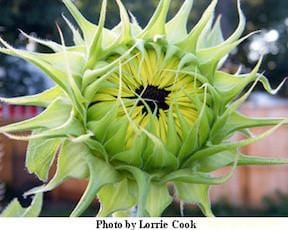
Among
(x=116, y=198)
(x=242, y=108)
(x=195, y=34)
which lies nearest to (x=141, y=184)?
(x=116, y=198)

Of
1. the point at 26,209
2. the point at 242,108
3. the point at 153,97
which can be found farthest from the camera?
the point at 242,108

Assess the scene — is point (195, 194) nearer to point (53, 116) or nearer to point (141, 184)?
point (141, 184)

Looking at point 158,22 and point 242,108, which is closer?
point 158,22

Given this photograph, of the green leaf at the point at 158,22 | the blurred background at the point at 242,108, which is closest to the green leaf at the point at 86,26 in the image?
the green leaf at the point at 158,22

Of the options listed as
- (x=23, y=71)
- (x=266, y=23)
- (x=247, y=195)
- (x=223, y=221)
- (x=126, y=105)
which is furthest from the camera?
(x=266, y=23)

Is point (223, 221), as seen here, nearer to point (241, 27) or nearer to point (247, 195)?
point (241, 27)

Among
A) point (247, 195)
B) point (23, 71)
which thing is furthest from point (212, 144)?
point (247, 195)
